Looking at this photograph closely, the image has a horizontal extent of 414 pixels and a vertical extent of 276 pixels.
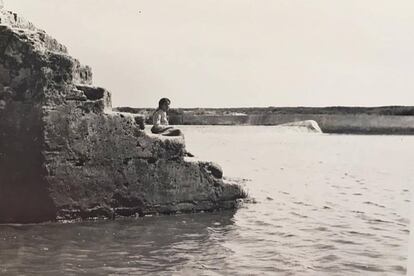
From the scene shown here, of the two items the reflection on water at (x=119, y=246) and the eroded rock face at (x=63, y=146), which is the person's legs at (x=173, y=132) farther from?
Answer: the reflection on water at (x=119, y=246)

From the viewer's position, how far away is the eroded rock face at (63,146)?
273 inches

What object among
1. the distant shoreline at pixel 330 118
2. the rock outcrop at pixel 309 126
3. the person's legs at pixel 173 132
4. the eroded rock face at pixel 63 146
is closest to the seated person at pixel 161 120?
the person's legs at pixel 173 132

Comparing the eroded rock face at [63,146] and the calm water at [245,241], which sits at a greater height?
the eroded rock face at [63,146]

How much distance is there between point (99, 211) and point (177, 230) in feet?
3.26

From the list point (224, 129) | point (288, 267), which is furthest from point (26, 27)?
point (224, 129)

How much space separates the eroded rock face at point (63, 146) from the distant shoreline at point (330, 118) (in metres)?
26.0

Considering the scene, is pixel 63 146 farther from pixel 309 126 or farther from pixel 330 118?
pixel 330 118

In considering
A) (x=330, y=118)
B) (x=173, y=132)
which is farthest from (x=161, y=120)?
(x=330, y=118)

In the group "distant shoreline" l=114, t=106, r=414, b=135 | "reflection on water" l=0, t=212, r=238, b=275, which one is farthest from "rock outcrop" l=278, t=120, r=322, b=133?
"reflection on water" l=0, t=212, r=238, b=275

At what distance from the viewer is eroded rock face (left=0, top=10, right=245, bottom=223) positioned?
693cm

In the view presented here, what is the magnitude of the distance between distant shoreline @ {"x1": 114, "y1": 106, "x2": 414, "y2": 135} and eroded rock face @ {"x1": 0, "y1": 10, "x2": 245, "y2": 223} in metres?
26.0

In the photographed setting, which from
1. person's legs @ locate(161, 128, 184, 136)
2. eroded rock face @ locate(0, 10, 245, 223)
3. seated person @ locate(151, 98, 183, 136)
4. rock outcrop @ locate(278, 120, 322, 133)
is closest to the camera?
eroded rock face @ locate(0, 10, 245, 223)

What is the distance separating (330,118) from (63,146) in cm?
3305

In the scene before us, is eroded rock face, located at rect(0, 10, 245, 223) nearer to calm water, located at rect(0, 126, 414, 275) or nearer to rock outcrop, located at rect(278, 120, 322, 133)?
calm water, located at rect(0, 126, 414, 275)
